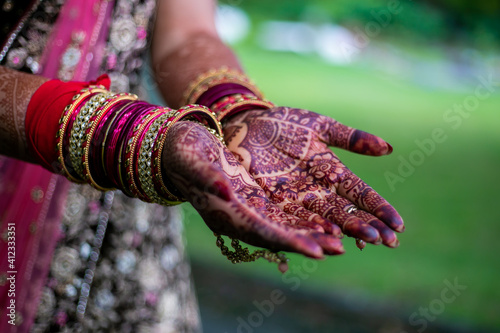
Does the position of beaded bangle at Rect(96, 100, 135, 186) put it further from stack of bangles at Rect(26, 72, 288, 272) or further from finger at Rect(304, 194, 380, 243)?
finger at Rect(304, 194, 380, 243)

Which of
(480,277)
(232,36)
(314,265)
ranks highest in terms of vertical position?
(232,36)

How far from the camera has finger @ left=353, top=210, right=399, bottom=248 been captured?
592 mm

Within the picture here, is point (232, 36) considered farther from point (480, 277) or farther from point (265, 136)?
point (265, 136)

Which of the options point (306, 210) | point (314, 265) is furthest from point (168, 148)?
point (314, 265)

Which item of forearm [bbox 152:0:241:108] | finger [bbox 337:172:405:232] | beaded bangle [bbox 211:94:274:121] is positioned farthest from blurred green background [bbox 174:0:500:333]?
finger [bbox 337:172:405:232]

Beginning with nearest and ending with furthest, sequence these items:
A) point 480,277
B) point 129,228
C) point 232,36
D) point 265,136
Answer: point 265,136
point 129,228
point 480,277
point 232,36

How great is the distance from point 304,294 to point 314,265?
148 millimetres

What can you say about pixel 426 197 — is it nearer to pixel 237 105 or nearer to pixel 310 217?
pixel 237 105

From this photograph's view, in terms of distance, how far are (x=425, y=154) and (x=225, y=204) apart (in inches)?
73.1

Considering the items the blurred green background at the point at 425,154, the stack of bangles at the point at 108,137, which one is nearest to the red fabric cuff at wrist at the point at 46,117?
the stack of bangles at the point at 108,137

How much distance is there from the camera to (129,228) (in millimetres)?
973

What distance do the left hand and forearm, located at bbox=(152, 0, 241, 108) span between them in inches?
7.3

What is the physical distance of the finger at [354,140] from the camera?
73cm

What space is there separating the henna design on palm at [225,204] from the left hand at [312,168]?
4cm
